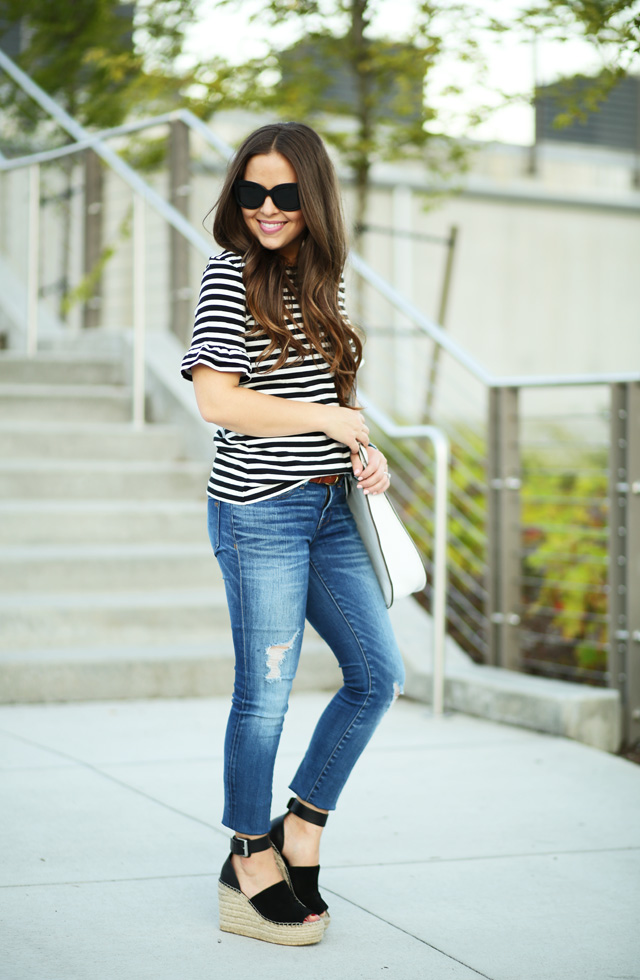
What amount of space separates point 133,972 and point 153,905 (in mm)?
371

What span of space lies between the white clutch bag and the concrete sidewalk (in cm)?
75

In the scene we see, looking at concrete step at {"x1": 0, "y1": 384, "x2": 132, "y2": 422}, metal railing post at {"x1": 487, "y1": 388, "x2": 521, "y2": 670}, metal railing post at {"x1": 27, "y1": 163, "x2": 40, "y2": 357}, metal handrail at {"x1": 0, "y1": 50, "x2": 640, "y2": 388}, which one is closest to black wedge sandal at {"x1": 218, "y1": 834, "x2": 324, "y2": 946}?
metal handrail at {"x1": 0, "y1": 50, "x2": 640, "y2": 388}

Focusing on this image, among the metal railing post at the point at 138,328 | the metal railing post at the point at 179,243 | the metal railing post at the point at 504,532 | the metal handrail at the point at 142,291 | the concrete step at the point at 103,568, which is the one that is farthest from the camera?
the metal railing post at the point at 179,243

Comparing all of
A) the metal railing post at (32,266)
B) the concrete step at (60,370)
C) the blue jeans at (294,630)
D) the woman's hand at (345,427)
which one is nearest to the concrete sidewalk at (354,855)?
the blue jeans at (294,630)

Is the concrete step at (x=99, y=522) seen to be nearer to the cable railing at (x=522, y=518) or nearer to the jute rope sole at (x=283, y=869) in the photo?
the cable railing at (x=522, y=518)

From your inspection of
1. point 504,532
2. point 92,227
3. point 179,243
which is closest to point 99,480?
point 179,243

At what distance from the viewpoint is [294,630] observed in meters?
2.46

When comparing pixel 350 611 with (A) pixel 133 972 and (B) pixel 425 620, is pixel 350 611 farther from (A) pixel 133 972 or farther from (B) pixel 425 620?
(B) pixel 425 620

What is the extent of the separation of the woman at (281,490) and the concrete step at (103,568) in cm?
275

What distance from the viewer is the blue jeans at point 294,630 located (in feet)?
7.95

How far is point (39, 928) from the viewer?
2.45 meters

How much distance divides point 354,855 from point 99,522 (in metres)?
2.86

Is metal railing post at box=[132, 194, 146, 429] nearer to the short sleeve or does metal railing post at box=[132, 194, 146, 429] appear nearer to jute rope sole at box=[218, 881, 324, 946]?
the short sleeve

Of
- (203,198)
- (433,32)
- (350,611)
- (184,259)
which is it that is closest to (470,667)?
(350,611)
